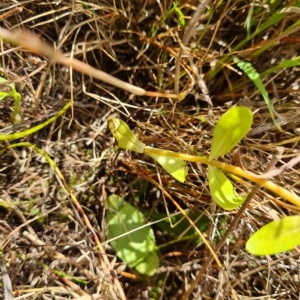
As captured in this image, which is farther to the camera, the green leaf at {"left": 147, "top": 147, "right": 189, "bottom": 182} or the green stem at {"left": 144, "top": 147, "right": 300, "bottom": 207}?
the green leaf at {"left": 147, "top": 147, "right": 189, "bottom": 182}

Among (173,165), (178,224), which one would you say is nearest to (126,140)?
(173,165)

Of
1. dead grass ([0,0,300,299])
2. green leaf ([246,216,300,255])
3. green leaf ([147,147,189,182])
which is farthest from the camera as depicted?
dead grass ([0,0,300,299])

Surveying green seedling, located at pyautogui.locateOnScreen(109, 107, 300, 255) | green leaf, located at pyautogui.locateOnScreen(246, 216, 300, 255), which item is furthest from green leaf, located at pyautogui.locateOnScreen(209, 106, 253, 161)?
green leaf, located at pyautogui.locateOnScreen(246, 216, 300, 255)

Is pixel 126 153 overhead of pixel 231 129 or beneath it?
beneath

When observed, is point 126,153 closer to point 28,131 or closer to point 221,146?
point 28,131

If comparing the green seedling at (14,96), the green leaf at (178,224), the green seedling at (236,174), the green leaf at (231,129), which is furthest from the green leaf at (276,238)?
the green seedling at (14,96)

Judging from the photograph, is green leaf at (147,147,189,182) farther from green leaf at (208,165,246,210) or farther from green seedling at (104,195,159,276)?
green seedling at (104,195,159,276)
